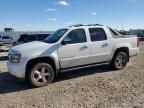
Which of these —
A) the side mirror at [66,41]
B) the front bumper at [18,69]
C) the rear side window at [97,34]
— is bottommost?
the front bumper at [18,69]

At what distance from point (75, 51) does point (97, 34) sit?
134 centimetres

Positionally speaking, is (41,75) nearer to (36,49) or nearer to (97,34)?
(36,49)

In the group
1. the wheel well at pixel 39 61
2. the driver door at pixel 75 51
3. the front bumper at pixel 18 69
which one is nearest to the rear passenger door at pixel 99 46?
the driver door at pixel 75 51

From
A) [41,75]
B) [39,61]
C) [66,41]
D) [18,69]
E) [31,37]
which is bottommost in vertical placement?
[41,75]

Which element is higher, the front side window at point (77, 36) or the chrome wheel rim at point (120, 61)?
the front side window at point (77, 36)

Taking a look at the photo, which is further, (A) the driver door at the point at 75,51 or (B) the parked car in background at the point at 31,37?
(B) the parked car in background at the point at 31,37

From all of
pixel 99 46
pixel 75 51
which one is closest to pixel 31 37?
pixel 99 46

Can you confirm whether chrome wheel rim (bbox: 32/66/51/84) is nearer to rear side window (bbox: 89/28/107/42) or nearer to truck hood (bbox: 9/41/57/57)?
truck hood (bbox: 9/41/57/57)

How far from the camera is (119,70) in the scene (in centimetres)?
1034

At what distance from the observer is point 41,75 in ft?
27.4

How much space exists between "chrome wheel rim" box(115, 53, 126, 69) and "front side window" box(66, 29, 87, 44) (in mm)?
1875

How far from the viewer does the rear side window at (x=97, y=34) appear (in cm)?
959

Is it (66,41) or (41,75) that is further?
(66,41)

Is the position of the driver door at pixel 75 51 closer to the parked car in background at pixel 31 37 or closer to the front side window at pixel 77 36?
the front side window at pixel 77 36
